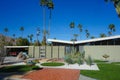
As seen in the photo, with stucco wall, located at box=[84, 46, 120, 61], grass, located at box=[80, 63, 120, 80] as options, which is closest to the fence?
stucco wall, located at box=[84, 46, 120, 61]

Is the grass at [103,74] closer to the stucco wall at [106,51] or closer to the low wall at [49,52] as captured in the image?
the stucco wall at [106,51]

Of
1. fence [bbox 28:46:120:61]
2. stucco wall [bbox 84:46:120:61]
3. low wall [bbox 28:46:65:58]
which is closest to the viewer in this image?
stucco wall [bbox 84:46:120:61]

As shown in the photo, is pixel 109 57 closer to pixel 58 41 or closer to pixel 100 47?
pixel 100 47

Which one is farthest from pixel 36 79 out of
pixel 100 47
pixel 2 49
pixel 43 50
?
pixel 43 50

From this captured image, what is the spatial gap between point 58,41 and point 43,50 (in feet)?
12.3

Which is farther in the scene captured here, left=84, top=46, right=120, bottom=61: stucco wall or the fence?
the fence

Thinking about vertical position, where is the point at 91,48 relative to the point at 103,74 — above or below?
above

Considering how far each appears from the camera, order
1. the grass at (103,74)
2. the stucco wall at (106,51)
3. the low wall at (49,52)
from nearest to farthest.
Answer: the grass at (103,74), the stucco wall at (106,51), the low wall at (49,52)

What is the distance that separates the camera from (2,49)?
22688 mm

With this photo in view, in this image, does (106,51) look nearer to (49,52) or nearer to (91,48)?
(91,48)

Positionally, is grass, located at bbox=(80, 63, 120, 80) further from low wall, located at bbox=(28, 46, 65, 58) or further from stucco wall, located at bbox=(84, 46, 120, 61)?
low wall, located at bbox=(28, 46, 65, 58)

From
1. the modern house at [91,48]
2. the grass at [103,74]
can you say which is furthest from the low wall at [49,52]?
A: the grass at [103,74]

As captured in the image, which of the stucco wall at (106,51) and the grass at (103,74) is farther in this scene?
the stucco wall at (106,51)

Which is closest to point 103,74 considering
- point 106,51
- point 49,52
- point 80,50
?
point 106,51
